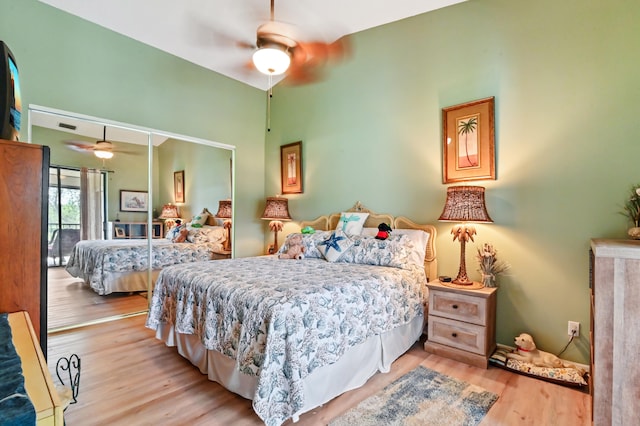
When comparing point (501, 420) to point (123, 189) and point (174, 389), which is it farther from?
point (123, 189)

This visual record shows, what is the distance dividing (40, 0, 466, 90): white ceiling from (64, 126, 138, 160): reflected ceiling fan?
3.82 ft

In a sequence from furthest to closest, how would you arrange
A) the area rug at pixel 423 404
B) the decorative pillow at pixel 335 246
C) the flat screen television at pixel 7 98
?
the decorative pillow at pixel 335 246
the area rug at pixel 423 404
the flat screen television at pixel 7 98

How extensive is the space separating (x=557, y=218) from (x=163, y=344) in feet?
11.7

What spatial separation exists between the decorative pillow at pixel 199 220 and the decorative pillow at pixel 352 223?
1.92 meters

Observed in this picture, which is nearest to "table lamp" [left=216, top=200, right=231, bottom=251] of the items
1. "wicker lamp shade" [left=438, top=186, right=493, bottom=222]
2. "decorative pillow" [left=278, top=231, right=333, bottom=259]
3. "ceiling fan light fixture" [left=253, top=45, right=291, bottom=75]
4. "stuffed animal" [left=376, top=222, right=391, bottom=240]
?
"decorative pillow" [left=278, top=231, right=333, bottom=259]

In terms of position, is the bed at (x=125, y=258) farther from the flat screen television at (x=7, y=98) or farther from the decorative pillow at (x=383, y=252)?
the flat screen television at (x=7, y=98)

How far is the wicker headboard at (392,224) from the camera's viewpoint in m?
3.11

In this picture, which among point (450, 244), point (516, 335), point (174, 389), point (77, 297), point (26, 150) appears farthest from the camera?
point (77, 297)

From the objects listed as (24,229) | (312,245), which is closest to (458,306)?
(312,245)

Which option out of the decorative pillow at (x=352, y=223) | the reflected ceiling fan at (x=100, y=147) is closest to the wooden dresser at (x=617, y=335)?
the decorative pillow at (x=352, y=223)

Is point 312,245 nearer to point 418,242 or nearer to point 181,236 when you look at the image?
point 418,242

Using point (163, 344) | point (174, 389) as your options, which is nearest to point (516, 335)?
point (174, 389)

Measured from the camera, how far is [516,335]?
2.70 meters

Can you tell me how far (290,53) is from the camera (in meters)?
3.96
